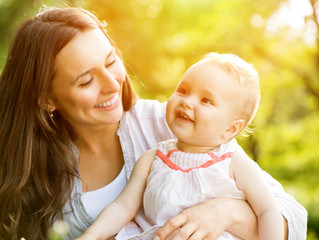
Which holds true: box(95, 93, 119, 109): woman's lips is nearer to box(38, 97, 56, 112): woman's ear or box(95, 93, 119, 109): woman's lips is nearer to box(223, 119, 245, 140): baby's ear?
box(38, 97, 56, 112): woman's ear

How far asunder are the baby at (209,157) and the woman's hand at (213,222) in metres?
0.03

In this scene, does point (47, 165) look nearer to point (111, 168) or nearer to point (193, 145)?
point (111, 168)

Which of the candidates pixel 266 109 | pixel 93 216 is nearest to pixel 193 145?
A: pixel 93 216

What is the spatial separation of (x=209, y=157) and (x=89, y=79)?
84 centimetres

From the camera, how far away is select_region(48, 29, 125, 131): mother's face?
7.72 ft

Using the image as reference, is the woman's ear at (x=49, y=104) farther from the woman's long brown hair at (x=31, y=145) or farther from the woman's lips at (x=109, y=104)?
the woman's lips at (x=109, y=104)

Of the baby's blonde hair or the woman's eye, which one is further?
the woman's eye

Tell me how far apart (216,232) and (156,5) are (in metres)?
7.18

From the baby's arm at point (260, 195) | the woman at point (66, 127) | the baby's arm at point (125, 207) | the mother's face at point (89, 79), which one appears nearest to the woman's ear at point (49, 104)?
the woman at point (66, 127)

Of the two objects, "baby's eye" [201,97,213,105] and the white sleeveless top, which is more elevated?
"baby's eye" [201,97,213,105]

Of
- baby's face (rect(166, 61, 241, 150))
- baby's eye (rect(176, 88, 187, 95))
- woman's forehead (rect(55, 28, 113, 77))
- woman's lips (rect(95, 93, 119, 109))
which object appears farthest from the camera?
woman's lips (rect(95, 93, 119, 109))

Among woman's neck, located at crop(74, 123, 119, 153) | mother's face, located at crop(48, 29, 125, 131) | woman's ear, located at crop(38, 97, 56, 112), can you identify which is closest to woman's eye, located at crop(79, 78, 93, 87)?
mother's face, located at crop(48, 29, 125, 131)

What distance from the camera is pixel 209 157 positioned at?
1.98 m

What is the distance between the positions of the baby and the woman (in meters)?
0.34
